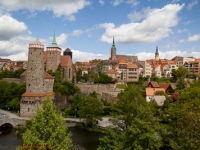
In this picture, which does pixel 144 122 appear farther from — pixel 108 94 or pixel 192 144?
pixel 108 94

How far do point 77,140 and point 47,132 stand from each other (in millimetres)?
21001

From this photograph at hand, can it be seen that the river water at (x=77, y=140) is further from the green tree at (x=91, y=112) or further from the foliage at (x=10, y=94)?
the foliage at (x=10, y=94)

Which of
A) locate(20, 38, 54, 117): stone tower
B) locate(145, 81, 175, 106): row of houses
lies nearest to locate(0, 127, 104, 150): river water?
locate(20, 38, 54, 117): stone tower

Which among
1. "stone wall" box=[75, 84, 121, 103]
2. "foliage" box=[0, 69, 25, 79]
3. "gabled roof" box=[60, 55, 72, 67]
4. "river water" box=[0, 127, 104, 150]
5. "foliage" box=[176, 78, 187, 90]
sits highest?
"gabled roof" box=[60, 55, 72, 67]

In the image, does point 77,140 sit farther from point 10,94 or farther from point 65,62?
point 65,62

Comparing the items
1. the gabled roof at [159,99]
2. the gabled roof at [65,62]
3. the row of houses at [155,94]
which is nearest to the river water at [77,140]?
the gabled roof at [159,99]

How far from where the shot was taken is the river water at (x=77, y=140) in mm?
29694

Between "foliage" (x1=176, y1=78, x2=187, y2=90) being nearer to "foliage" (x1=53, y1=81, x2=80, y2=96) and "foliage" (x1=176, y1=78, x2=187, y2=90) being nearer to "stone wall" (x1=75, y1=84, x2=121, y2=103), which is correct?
"stone wall" (x1=75, y1=84, x2=121, y2=103)

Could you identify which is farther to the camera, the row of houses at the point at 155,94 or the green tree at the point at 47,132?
the row of houses at the point at 155,94

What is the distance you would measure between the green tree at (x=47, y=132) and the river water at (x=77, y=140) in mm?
16899

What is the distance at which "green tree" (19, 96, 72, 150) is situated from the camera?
1223cm

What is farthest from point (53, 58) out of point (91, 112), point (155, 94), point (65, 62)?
point (155, 94)

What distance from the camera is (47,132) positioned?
496 inches

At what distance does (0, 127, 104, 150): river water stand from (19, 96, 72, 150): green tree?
16899 millimetres
